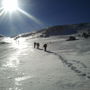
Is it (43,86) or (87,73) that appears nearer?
(43,86)

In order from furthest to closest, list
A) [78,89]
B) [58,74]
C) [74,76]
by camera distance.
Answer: [58,74], [74,76], [78,89]

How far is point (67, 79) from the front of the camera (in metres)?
8.57

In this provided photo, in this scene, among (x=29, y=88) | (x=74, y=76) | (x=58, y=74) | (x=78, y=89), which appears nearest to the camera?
(x=78, y=89)

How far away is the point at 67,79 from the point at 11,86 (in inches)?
133

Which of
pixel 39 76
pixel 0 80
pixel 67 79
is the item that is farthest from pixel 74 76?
pixel 0 80

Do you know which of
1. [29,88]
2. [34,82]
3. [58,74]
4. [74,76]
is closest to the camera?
[29,88]

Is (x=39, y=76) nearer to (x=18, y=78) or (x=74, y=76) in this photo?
(x=18, y=78)

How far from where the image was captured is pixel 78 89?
7.05 m

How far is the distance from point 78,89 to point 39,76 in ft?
10.7

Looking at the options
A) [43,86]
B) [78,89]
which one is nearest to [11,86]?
[43,86]

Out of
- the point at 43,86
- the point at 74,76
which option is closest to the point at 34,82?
the point at 43,86

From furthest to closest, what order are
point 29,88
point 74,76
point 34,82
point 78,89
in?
1. point 74,76
2. point 34,82
3. point 29,88
4. point 78,89

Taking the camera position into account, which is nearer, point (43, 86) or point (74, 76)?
point (43, 86)

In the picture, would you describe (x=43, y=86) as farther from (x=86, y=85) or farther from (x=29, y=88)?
(x=86, y=85)
